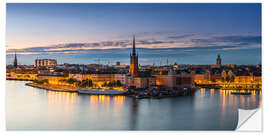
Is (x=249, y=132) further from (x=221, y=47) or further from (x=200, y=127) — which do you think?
(x=221, y=47)

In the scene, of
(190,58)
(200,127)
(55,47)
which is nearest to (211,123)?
(200,127)

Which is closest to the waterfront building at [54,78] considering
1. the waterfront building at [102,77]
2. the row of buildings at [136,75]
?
the row of buildings at [136,75]

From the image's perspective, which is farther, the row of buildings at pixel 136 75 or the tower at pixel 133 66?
the tower at pixel 133 66

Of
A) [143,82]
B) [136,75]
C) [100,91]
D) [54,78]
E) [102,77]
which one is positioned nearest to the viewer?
[100,91]

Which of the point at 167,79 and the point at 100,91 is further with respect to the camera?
the point at 167,79

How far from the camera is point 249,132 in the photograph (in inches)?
154

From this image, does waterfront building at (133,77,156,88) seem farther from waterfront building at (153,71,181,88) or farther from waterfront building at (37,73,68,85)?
waterfront building at (37,73,68,85)

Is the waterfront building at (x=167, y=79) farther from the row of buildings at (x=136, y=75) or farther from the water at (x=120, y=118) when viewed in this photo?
the water at (x=120, y=118)

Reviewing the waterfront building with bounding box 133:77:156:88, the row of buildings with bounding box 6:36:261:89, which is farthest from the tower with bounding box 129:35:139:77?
the waterfront building with bounding box 133:77:156:88

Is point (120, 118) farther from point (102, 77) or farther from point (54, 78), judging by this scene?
point (54, 78)

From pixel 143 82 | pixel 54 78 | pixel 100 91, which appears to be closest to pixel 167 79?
A: pixel 143 82

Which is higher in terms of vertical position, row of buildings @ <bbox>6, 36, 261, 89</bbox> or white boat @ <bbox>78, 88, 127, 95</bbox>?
row of buildings @ <bbox>6, 36, 261, 89</bbox>

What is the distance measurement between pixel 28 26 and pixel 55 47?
5.43 feet

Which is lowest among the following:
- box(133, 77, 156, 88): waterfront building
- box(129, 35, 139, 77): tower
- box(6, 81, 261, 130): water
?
box(6, 81, 261, 130): water
